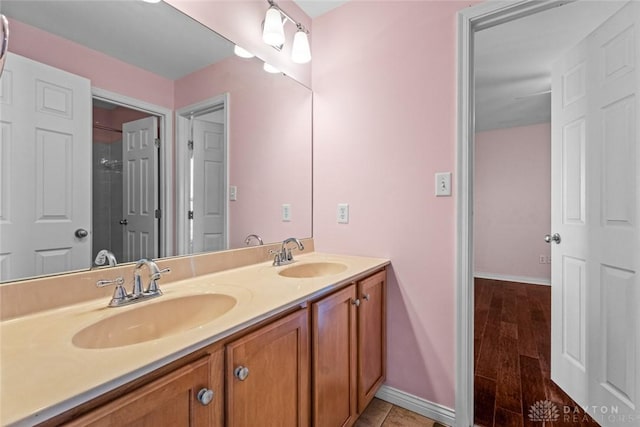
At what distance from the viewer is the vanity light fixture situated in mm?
1565

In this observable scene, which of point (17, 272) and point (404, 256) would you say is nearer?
point (17, 272)

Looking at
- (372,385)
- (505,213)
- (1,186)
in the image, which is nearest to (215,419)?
(1,186)

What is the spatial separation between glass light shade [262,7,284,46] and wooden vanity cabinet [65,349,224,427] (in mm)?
1556

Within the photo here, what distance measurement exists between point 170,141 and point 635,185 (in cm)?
198

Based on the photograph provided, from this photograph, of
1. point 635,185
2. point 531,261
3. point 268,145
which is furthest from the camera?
point 531,261

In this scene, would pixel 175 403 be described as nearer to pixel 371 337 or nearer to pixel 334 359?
pixel 334 359

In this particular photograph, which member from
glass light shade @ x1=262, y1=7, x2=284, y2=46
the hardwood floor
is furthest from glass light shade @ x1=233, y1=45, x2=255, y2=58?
the hardwood floor

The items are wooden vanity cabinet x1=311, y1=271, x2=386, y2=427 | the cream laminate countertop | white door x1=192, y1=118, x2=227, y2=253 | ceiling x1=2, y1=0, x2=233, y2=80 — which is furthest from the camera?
white door x1=192, y1=118, x2=227, y2=253

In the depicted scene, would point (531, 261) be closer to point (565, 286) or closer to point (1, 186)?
point (565, 286)

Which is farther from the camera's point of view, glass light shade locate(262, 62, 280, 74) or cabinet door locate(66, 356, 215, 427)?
glass light shade locate(262, 62, 280, 74)

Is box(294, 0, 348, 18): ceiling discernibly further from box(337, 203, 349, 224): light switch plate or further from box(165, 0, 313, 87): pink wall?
box(337, 203, 349, 224): light switch plate

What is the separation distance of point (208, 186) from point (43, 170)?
62 centimetres

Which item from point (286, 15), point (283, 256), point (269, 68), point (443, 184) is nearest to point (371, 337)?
point (283, 256)

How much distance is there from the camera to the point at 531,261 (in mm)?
4289
